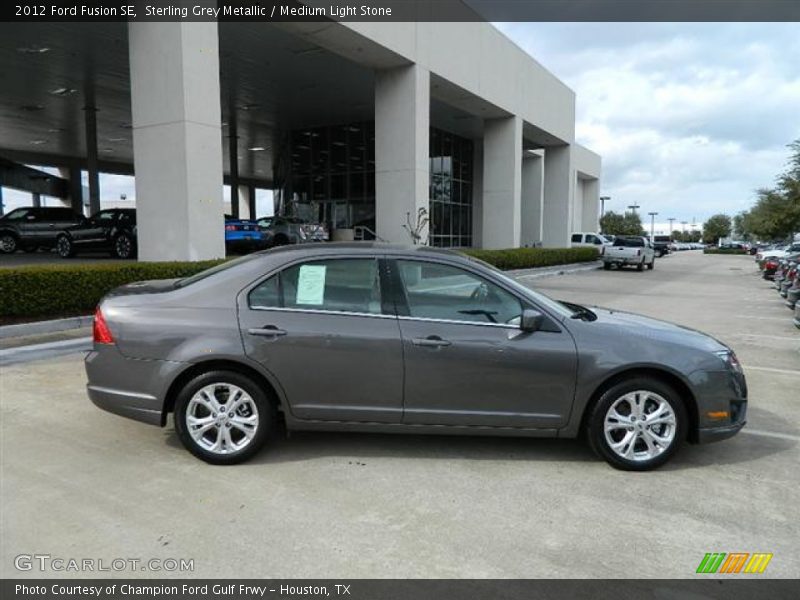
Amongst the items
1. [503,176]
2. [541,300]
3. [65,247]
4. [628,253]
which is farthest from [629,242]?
[541,300]

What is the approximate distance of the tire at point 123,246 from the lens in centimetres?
1902

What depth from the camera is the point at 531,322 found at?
4230mm

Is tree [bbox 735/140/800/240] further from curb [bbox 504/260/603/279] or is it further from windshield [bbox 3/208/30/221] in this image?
windshield [bbox 3/208/30/221]

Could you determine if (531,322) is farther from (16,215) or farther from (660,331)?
(16,215)

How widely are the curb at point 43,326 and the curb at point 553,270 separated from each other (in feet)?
42.9

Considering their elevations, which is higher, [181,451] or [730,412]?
[730,412]

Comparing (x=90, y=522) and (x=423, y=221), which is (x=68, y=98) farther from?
(x=90, y=522)

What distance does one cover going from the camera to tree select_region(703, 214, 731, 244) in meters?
122

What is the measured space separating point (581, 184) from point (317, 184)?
3053 cm

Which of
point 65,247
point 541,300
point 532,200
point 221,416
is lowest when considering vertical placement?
point 221,416

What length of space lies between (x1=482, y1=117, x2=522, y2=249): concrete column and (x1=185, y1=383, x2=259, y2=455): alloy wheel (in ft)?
74.8

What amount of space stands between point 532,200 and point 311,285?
123ft

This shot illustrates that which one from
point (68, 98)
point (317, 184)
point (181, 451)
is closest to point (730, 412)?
point (181, 451)
